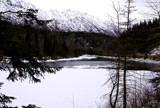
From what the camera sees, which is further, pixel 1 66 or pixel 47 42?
pixel 47 42

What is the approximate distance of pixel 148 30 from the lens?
479 cm

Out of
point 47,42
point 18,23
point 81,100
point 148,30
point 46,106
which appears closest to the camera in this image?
Answer: point 18,23

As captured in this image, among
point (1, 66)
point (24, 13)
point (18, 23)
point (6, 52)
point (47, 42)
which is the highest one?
point (47, 42)

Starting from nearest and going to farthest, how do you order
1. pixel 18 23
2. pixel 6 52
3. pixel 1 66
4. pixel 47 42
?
pixel 6 52 → pixel 1 66 → pixel 18 23 → pixel 47 42

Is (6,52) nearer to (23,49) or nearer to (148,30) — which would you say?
(23,49)

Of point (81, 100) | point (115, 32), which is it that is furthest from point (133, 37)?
point (81, 100)

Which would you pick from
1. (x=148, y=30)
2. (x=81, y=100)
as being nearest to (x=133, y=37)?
(x=148, y=30)

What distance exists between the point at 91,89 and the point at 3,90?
7.16 m

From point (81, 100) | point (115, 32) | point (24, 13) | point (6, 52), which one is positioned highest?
point (115, 32)

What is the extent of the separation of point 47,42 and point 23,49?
70.7 metres

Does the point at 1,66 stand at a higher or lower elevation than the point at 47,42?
lower

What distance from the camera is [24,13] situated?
1886 mm

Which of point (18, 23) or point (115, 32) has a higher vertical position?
point (115, 32)

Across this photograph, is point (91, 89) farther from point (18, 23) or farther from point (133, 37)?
point (18, 23)
